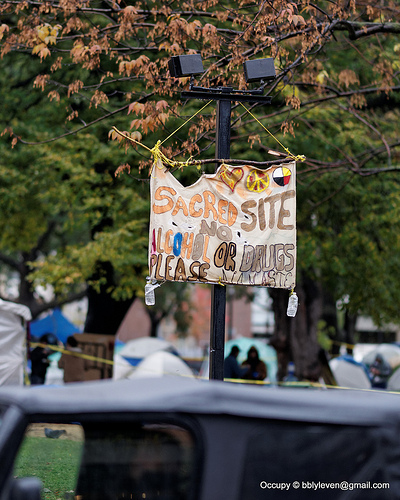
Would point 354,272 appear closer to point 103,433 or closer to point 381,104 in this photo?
point 381,104

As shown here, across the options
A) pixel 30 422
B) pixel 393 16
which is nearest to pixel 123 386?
pixel 30 422

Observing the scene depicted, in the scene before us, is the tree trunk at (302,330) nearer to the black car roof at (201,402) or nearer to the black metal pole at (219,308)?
the black metal pole at (219,308)

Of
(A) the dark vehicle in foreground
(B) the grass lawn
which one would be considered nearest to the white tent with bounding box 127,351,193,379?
(B) the grass lawn

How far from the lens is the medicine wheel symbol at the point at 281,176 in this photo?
7.52 meters

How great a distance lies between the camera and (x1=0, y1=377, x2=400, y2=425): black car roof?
3.00 m

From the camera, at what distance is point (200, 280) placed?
23.5 ft

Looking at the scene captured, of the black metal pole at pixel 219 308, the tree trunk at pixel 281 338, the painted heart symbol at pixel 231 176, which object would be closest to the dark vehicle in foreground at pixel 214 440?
the black metal pole at pixel 219 308

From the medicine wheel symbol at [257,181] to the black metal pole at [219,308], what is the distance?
14.6 inches

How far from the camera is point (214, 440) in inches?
119

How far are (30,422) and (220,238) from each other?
445cm

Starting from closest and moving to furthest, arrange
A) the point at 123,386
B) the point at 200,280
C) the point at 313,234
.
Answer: the point at 123,386 → the point at 200,280 → the point at 313,234

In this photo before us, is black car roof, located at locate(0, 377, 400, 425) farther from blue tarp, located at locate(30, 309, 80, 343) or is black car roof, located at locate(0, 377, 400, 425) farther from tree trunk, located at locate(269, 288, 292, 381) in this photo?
blue tarp, located at locate(30, 309, 80, 343)

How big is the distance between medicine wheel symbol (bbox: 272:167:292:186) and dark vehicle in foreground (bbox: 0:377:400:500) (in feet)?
14.8

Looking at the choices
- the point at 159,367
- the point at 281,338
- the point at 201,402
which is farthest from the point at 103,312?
the point at 201,402
